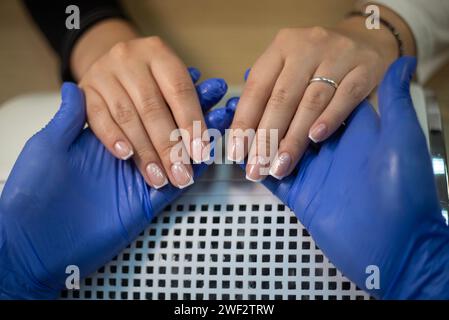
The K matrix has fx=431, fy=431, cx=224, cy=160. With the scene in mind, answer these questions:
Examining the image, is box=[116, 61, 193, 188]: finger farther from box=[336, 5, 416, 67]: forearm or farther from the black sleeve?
box=[336, 5, 416, 67]: forearm

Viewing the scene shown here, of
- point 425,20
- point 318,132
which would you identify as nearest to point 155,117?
point 318,132

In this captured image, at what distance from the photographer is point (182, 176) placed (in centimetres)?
55

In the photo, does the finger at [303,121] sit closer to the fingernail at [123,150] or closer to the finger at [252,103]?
the finger at [252,103]

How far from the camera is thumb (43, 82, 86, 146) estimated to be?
1.89ft

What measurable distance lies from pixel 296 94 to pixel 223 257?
0.24m

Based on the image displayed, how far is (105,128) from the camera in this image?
593mm

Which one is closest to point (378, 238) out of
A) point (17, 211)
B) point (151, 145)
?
point (151, 145)

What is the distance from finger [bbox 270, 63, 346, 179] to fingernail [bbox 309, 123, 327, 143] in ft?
0.06

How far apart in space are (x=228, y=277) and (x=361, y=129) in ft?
0.83

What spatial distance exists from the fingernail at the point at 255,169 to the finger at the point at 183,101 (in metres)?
0.06

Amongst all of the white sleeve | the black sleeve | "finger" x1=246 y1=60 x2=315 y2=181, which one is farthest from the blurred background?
"finger" x1=246 y1=60 x2=315 y2=181

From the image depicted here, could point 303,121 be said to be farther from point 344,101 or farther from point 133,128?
point 133,128

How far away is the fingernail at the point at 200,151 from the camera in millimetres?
557
